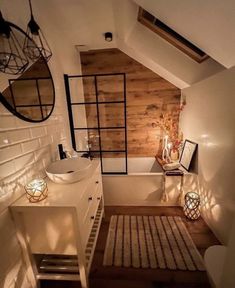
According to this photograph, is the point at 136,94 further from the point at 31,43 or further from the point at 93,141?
the point at 31,43

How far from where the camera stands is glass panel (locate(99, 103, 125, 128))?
9.26 ft

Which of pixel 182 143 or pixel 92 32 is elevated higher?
pixel 92 32

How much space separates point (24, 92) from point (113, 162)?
70.5 inches

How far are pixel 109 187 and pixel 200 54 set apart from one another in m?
2.03

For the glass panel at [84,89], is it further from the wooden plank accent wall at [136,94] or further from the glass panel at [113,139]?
the glass panel at [113,139]

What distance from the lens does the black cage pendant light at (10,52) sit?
996 mm

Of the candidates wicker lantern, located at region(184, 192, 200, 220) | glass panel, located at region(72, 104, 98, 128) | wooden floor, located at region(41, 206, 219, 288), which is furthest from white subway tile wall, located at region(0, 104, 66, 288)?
wicker lantern, located at region(184, 192, 200, 220)

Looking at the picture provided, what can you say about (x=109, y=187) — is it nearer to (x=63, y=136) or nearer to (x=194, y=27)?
(x=63, y=136)

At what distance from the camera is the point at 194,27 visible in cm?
124

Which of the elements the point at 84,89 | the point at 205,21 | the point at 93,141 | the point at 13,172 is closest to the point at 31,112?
the point at 13,172

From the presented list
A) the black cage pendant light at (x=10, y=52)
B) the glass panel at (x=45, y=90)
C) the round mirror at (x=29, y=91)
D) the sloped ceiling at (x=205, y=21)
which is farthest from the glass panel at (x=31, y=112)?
the sloped ceiling at (x=205, y=21)

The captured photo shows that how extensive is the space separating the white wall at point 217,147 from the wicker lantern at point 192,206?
7 cm

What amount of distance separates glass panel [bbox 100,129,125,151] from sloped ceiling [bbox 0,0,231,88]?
1243mm

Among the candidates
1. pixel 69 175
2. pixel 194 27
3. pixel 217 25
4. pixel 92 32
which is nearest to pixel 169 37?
pixel 194 27
